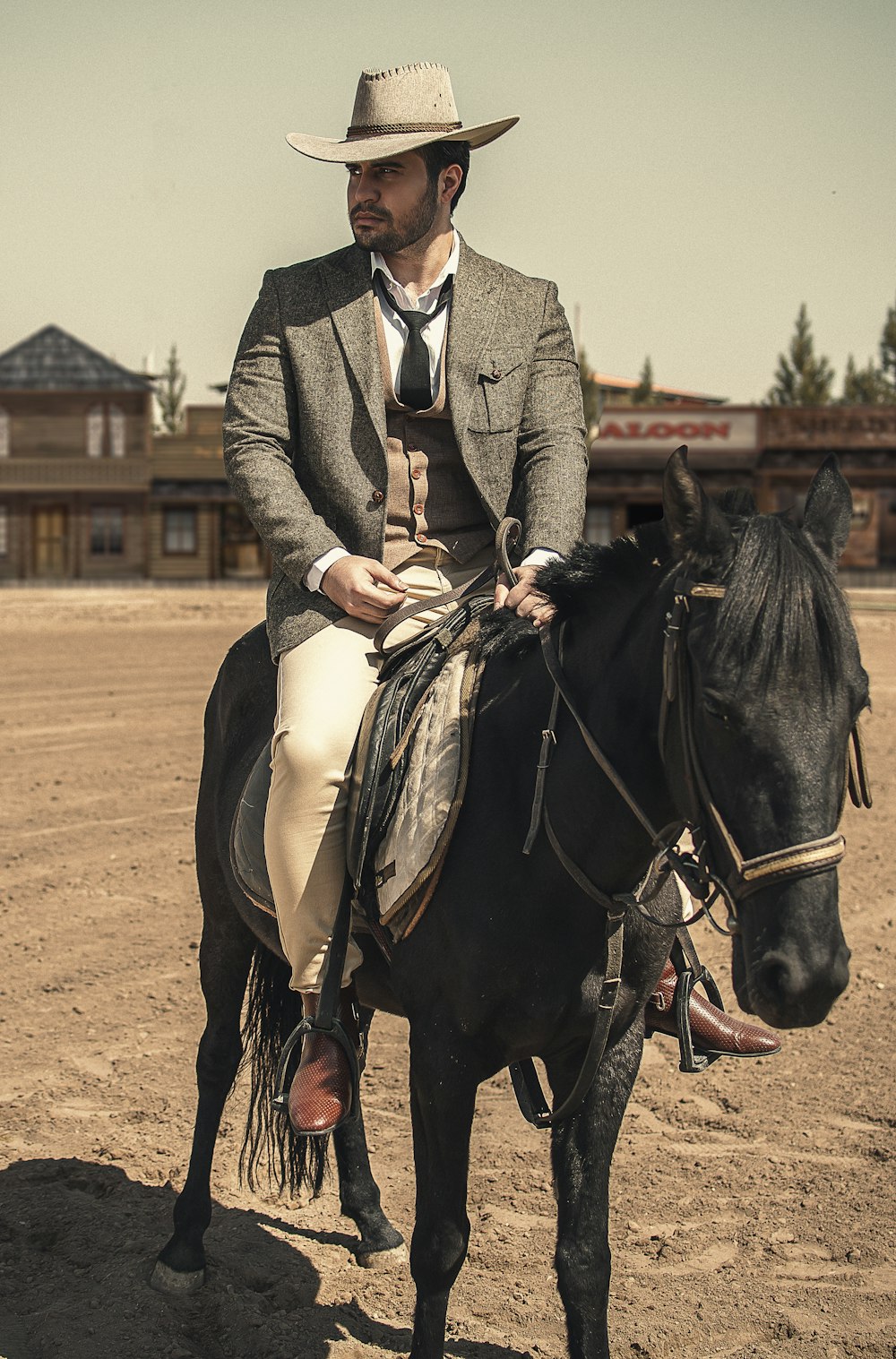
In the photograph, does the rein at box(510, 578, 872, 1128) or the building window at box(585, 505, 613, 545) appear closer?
the rein at box(510, 578, 872, 1128)

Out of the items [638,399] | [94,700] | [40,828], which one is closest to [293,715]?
[40,828]

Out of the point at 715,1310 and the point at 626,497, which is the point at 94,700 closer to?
the point at 715,1310

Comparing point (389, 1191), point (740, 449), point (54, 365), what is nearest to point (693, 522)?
point (389, 1191)

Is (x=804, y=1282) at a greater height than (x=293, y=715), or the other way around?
(x=293, y=715)

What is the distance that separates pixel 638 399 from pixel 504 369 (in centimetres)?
6764

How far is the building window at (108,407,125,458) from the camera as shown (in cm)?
4778

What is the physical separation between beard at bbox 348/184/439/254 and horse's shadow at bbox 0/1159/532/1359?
2920mm

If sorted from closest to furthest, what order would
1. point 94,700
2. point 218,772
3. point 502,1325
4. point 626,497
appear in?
point 502,1325 < point 218,772 < point 94,700 < point 626,497

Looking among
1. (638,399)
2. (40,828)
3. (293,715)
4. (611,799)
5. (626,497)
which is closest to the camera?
(611,799)

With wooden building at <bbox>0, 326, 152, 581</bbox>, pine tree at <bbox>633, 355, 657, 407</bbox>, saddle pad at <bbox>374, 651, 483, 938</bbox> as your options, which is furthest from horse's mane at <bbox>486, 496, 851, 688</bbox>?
pine tree at <bbox>633, 355, 657, 407</bbox>

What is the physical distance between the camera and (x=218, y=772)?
4047mm

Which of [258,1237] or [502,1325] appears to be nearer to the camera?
[502,1325]

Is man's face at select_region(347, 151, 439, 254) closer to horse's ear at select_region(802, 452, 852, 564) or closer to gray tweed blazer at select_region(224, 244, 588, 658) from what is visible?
gray tweed blazer at select_region(224, 244, 588, 658)

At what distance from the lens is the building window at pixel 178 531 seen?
46500mm
